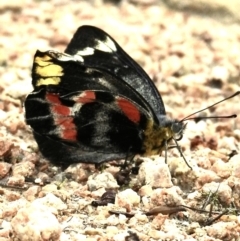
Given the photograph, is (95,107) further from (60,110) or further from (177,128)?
(177,128)

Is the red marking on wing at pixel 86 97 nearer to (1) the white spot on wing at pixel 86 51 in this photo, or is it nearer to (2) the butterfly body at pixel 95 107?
(2) the butterfly body at pixel 95 107

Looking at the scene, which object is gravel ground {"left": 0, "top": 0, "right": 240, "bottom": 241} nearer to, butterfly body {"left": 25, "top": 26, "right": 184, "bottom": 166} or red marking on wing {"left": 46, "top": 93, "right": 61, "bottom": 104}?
butterfly body {"left": 25, "top": 26, "right": 184, "bottom": 166}

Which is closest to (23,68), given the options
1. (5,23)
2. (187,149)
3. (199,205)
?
(5,23)

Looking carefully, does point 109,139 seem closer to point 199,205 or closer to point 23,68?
point 199,205

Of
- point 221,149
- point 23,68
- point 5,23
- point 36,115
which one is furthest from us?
point 5,23

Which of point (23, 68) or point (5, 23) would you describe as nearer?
point (23, 68)

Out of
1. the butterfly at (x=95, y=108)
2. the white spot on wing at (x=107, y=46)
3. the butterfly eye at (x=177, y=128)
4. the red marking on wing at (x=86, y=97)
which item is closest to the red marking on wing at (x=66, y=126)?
the butterfly at (x=95, y=108)

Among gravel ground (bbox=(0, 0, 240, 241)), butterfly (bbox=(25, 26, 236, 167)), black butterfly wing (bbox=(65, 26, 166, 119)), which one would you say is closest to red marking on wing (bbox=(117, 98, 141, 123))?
butterfly (bbox=(25, 26, 236, 167))

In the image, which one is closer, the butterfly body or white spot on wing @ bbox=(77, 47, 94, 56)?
the butterfly body
